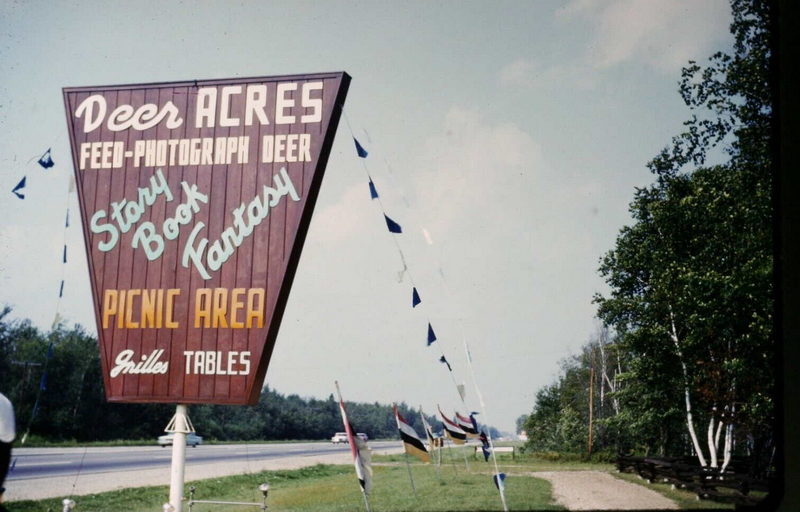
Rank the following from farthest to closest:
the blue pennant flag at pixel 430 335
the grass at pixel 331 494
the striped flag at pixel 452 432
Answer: the striped flag at pixel 452 432 → the grass at pixel 331 494 → the blue pennant flag at pixel 430 335

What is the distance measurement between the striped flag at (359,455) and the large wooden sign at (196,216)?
30.5 inches

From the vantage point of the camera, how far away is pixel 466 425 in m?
10.5

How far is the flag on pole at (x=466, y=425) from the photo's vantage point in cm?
1006

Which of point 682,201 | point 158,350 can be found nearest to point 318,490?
point 158,350

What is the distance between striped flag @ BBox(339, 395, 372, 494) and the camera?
5.16 metres

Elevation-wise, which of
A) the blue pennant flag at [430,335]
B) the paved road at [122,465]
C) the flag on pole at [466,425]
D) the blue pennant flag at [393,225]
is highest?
the blue pennant flag at [393,225]

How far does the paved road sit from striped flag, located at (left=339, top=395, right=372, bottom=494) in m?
4.73

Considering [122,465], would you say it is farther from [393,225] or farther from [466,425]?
[393,225]

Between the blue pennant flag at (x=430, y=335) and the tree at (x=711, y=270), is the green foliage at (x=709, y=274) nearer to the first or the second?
the tree at (x=711, y=270)

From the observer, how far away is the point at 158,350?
200 inches

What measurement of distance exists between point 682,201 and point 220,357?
6.16 m

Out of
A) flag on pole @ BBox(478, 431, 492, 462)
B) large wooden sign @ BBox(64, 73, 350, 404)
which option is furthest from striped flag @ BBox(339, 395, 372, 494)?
flag on pole @ BBox(478, 431, 492, 462)

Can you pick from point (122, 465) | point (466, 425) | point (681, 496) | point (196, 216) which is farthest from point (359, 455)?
point (122, 465)

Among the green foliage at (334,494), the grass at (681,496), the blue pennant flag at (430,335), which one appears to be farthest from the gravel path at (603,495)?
the blue pennant flag at (430,335)
